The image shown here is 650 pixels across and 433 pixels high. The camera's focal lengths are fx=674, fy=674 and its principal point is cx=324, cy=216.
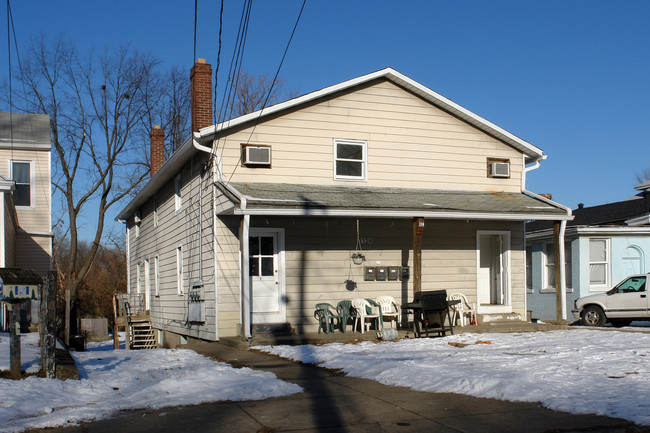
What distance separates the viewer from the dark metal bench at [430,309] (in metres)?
14.1

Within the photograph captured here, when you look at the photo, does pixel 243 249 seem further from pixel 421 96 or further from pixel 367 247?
pixel 421 96

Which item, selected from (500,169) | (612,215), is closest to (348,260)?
(500,169)

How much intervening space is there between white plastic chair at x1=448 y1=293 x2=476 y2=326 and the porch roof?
2373mm

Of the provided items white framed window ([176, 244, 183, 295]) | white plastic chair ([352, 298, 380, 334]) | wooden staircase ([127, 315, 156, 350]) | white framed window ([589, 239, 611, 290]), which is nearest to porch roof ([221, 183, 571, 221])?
white plastic chair ([352, 298, 380, 334])

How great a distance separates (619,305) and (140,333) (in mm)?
15685

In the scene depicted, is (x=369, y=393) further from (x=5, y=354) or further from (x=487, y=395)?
(x=5, y=354)

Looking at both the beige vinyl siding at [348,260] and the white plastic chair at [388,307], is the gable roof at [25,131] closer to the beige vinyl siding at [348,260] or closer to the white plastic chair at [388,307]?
the beige vinyl siding at [348,260]

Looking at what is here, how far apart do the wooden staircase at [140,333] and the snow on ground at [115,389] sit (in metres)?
12.5

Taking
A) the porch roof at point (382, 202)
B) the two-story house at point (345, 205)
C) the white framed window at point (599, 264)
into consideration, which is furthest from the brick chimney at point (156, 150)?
the white framed window at point (599, 264)

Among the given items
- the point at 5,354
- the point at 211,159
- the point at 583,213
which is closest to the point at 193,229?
the point at 211,159

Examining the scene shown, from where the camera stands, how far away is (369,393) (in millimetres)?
8062

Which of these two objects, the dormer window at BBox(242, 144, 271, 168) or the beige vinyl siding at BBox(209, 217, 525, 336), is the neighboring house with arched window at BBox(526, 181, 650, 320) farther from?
the dormer window at BBox(242, 144, 271, 168)

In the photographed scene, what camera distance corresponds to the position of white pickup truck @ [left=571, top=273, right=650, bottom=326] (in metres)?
18.2

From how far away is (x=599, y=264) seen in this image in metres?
22.7
